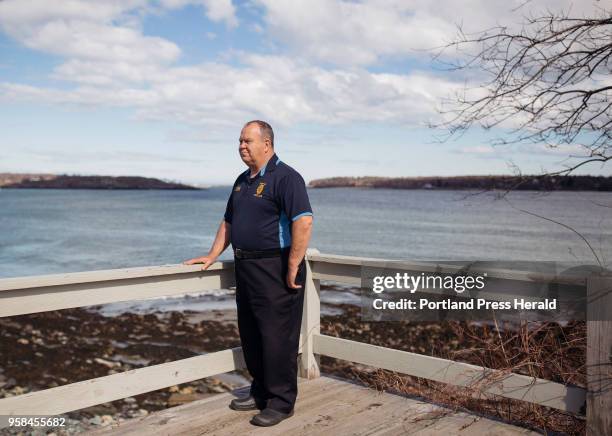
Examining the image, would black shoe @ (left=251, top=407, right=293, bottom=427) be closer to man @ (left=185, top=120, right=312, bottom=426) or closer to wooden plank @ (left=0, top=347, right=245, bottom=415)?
man @ (left=185, top=120, right=312, bottom=426)

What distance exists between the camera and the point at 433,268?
3867mm

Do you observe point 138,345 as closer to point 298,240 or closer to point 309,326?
point 309,326

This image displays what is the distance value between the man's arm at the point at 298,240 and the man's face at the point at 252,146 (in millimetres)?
520

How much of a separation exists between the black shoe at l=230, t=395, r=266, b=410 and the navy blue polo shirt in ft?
3.36

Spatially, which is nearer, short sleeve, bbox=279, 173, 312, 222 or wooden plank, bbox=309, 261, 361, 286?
short sleeve, bbox=279, 173, 312, 222

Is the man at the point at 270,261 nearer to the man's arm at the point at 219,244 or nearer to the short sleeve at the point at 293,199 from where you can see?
the short sleeve at the point at 293,199

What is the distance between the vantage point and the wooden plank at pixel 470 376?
11.0 feet

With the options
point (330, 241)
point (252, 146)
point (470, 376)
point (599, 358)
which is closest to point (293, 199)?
point (252, 146)

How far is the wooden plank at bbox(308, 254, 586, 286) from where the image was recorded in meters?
3.30

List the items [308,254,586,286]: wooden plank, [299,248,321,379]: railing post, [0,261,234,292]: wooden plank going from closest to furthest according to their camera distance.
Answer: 1. [0,261,234,292]: wooden plank
2. [308,254,586,286]: wooden plank
3. [299,248,321,379]: railing post

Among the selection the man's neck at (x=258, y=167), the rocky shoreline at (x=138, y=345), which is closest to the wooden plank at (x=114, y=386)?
the man's neck at (x=258, y=167)

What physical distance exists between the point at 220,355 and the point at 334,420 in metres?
0.95

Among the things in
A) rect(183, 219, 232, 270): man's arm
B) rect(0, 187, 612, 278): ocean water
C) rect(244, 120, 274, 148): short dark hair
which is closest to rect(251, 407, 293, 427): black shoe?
rect(183, 219, 232, 270): man's arm

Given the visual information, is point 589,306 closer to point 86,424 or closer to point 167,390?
point 86,424
